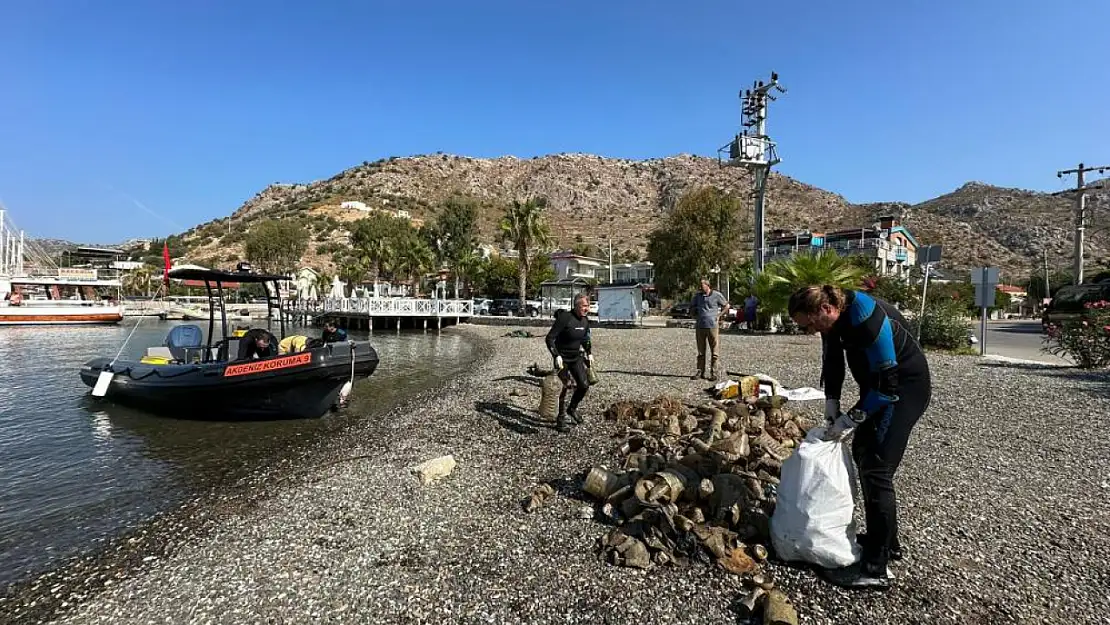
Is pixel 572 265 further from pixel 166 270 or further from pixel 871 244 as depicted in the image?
pixel 166 270

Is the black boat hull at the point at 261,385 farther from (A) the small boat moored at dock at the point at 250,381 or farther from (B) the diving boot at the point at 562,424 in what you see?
(B) the diving boot at the point at 562,424

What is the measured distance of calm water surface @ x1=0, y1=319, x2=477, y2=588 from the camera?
5.73 meters

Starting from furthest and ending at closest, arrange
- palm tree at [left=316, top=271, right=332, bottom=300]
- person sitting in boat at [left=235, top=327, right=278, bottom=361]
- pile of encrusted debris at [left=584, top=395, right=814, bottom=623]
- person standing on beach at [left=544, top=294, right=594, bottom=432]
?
palm tree at [left=316, top=271, right=332, bottom=300], person sitting in boat at [left=235, top=327, right=278, bottom=361], person standing on beach at [left=544, top=294, right=594, bottom=432], pile of encrusted debris at [left=584, top=395, right=814, bottom=623]

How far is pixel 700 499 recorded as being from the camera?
4.48 m

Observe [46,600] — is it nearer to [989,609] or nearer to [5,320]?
[989,609]

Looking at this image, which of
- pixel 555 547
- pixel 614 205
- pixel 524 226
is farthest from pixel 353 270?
pixel 614 205

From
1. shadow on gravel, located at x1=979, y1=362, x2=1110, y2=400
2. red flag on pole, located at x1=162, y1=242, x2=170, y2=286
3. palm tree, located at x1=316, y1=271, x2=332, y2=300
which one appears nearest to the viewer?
shadow on gravel, located at x1=979, y1=362, x2=1110, y2=400

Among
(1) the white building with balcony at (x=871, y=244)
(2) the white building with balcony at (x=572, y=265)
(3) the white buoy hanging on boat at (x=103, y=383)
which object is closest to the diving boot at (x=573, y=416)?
(3) the white buoy hanging on boat at (x=103, y=383)

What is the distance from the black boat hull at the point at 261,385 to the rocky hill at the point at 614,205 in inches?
2711

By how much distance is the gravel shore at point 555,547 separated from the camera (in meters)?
3.49

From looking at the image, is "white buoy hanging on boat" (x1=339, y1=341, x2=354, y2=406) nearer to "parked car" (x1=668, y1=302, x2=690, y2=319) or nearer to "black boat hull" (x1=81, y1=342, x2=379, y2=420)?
"black boat hull" (x1=81, y1=342, x2=379, y2=420)

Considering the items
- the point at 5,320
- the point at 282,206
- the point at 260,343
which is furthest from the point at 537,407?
the point at 282,206

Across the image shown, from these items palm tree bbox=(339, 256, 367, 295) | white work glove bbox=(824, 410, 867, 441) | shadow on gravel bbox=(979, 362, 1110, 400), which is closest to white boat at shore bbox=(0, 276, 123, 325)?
palm tree bbox=(339, 256, 367, 295)

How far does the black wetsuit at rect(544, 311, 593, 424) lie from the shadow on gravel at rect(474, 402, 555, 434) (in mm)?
945
